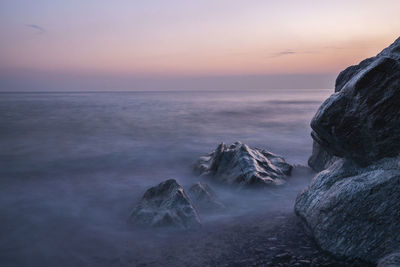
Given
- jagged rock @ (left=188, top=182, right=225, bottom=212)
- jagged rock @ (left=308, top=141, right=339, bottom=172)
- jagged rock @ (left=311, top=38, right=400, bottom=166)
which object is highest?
jagged rock @ (left=311, top=38, right=400, bottom=166)

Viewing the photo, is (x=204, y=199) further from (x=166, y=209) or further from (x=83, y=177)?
(x=83, y=177)

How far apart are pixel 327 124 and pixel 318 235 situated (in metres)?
1.52

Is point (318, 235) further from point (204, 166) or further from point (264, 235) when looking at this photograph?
point (204, 166)

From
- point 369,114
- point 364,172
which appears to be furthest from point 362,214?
point 369,114

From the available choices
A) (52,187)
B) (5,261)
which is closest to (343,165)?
(5,261)

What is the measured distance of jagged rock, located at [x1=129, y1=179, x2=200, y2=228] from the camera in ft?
16.5

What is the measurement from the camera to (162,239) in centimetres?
464

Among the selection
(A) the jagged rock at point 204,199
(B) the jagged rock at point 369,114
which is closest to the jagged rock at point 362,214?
(B) the jagged rock at point 369,114

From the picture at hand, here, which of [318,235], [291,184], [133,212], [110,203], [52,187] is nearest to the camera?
[318,235]

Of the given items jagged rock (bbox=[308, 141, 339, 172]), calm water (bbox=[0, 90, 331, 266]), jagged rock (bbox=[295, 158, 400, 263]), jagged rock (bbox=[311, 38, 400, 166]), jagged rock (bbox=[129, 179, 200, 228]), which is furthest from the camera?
jagged rock (bbox=[308, 141, 339, 172])

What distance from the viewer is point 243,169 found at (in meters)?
7.04

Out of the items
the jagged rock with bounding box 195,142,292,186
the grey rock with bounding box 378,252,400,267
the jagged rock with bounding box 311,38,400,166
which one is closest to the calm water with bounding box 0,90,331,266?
the jagged rock with bounding box 195,142,292,186

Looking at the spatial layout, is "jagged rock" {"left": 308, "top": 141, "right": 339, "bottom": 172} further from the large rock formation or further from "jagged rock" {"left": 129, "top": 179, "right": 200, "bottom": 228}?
"jagged rock" {"left": 129, "top": 179, "right": 200, "bottom": 228}

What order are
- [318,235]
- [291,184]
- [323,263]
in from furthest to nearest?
1. [291,184]
2. [318,235]
3. [323,263]
